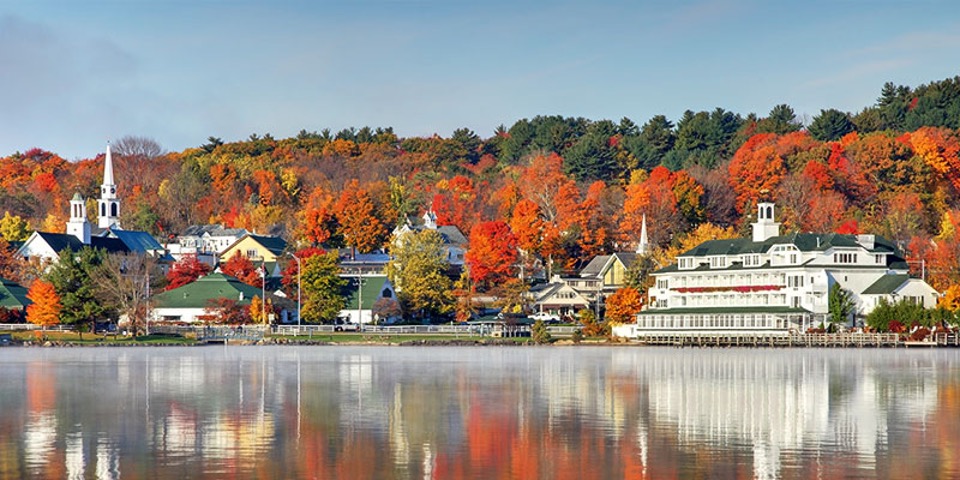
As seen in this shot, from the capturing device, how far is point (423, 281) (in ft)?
372

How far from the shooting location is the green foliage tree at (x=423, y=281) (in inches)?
4459

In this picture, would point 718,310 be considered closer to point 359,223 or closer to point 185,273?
point 185,273

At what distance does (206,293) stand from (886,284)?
50.4 meters

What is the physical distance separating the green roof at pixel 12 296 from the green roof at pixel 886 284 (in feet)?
199

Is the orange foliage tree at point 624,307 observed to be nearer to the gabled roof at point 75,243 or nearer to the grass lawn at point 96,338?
the grass lawn at point 96,338

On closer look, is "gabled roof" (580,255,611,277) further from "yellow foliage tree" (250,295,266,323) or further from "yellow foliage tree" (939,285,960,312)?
"yellow foliage tree" (939,285,960,312)

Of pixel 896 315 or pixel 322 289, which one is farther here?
pixel 322 289

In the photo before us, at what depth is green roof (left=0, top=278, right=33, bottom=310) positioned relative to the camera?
109m

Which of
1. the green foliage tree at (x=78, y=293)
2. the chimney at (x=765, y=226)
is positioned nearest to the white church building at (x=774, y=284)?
the chimney at (x=765, y=226)

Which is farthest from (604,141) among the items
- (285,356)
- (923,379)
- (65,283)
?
(923,379)

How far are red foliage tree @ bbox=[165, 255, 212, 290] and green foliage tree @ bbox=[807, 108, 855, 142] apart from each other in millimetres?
79915

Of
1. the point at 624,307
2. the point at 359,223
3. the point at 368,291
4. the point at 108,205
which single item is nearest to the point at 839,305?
the point at 624,307

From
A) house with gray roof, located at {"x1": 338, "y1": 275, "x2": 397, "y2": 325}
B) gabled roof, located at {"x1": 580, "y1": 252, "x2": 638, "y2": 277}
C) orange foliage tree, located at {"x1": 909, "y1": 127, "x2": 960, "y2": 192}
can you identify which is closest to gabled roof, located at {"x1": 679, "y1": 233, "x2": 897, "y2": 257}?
gabled roof, located at {"x1": 580, "y1": 252, "x2": 638, "y2": 277}

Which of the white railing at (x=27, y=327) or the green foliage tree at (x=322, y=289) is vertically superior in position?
the green foliage tree at (x=322, y=289)
